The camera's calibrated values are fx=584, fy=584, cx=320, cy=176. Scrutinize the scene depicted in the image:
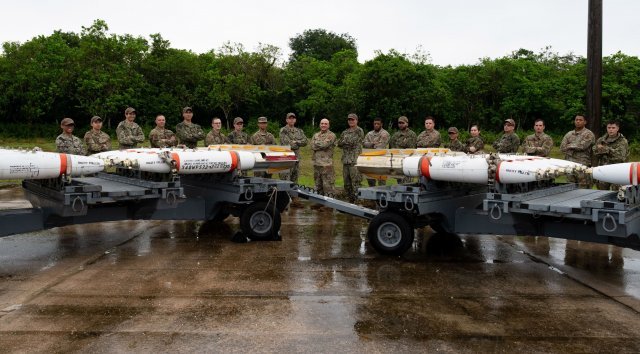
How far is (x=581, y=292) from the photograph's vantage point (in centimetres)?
636

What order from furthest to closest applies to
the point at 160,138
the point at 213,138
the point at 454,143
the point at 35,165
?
the point at 213,138
the point at 160,138
the point at 454,143
the point at 35,165

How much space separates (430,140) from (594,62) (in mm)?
3574

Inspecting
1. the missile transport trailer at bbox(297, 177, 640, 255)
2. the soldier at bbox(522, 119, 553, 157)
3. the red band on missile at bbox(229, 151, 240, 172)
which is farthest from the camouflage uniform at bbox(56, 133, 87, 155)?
the soldier at bbox(522, 119, 553, 157)

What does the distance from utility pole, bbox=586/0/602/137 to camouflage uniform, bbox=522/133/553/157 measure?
163 cm

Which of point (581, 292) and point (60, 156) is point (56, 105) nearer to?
point (60, 156)

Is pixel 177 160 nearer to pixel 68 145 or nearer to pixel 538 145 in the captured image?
pixel 68 145

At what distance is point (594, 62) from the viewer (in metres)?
11.5

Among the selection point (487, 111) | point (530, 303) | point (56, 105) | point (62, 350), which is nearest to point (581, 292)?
point (530, 303)

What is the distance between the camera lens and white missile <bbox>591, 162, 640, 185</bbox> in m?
6.20

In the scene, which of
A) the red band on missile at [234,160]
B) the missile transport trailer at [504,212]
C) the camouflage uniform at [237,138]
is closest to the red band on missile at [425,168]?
the missile transport trailer at [504,212]

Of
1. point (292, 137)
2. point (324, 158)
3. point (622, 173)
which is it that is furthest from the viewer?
point (292, 137)

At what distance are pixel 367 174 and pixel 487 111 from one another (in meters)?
25.4

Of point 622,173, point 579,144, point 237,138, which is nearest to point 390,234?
point 622,173

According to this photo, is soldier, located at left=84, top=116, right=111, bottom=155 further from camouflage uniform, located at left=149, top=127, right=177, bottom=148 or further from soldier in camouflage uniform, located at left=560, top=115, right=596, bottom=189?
soldier in camouflage uniform, located at left=560, top=115, right=596, bottom=189
